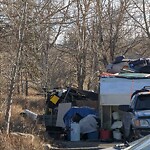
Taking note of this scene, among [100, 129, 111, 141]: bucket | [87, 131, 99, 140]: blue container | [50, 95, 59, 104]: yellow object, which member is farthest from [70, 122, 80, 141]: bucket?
[50, 95, 59, 104]: yellow object

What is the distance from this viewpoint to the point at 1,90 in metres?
17.4

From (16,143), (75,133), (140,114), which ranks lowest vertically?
(75,133)

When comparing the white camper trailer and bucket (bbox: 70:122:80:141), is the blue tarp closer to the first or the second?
the white camper trailer

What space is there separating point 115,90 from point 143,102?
13.3 ft

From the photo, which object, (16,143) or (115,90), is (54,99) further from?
(16,143)

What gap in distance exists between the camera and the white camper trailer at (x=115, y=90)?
18.9 m

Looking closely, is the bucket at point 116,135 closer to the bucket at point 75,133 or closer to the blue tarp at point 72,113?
the bucket at point 75,133

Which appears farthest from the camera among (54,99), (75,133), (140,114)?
(54,99)

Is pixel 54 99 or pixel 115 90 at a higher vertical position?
pixel 115 90

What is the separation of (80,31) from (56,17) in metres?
13.0

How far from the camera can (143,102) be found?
14945 mm

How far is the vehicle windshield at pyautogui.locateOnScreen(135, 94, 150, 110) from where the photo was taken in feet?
48.8

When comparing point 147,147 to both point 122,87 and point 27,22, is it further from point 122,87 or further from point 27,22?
point 122,87

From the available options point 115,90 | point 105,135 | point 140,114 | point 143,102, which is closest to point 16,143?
point 140,114
